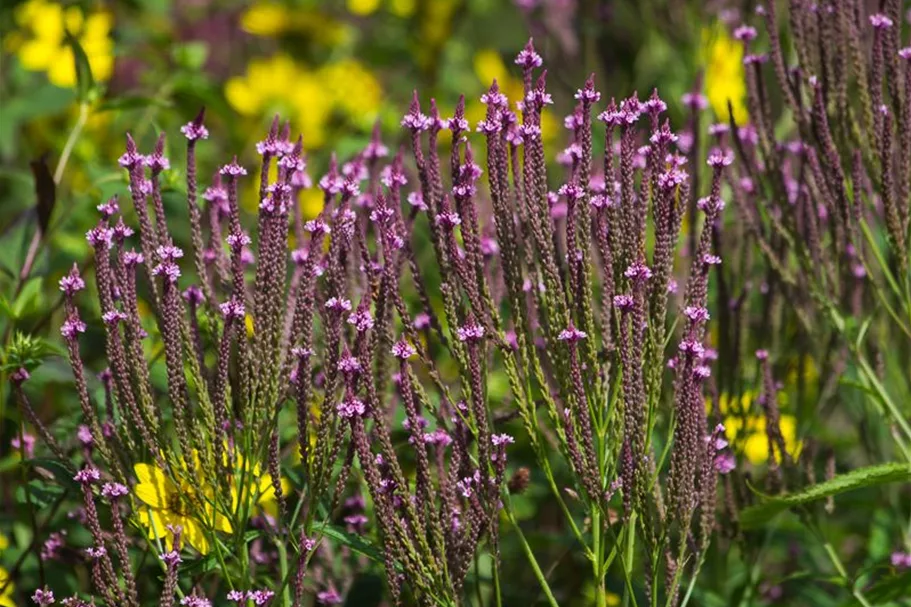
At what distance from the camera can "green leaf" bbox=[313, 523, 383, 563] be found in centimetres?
148

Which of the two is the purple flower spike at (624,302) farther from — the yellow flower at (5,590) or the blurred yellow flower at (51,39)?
the blurred yellow flower at (51,39)

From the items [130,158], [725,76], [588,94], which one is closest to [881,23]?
[588,94]

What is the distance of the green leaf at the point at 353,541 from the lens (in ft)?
4.86

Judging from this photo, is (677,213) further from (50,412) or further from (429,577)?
(50,412)

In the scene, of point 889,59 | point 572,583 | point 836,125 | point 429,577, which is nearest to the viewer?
point 429,577

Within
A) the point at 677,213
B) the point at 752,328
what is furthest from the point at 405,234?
the point at 752,328

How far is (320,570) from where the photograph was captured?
184 centimetres

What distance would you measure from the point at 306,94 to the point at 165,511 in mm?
2644

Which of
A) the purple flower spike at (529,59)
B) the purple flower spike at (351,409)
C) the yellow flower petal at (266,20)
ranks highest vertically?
the yellow flower petal at (266,20)

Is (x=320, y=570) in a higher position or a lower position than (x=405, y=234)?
lower

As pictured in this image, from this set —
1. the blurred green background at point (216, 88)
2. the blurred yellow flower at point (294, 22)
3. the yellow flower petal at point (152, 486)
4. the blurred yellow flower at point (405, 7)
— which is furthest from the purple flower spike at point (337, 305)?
the blurred yellow flower at point (294, 22)

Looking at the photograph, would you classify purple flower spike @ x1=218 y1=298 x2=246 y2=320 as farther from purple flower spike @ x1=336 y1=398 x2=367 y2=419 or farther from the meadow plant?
purple flower spike @ x1=336 y1=398 x2=367 y2=419

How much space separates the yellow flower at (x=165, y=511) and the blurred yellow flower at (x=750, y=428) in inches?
30.1

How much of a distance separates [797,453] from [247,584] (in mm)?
1023
